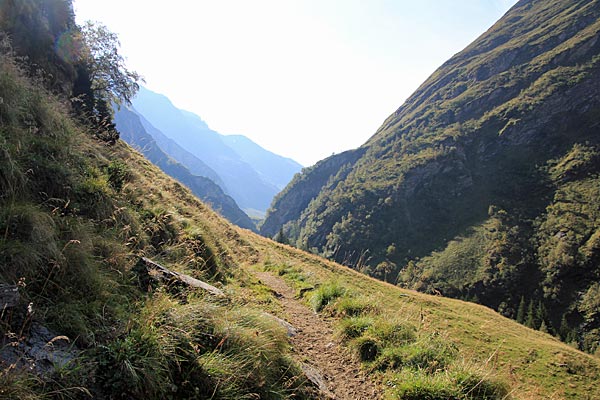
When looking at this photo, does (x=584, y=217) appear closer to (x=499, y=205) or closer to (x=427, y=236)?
(x=499, y=205)

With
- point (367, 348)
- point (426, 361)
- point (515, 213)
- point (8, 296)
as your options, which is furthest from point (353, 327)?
point (515, 213)

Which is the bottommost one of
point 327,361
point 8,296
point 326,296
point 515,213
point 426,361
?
point 327,361

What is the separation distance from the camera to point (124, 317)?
3621 mm

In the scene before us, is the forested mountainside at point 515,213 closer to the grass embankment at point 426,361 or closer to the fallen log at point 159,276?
the grass embankment at point 426,361

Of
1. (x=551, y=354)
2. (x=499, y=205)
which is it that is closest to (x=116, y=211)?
(x=551, y=354)

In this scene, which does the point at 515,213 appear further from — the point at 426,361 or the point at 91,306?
the point at 91,306

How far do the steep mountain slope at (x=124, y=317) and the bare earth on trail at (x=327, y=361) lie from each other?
2.4 inches

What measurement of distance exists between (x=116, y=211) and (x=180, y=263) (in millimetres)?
1802

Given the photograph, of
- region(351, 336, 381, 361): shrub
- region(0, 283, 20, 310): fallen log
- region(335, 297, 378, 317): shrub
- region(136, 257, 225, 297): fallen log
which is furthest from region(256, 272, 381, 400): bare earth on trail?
region(0, 283, 20, 310): fallen log

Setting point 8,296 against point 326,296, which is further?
point 326,296

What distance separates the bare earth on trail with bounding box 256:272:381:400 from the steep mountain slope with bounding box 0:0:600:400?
0.20ft

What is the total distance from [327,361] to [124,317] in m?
4.32

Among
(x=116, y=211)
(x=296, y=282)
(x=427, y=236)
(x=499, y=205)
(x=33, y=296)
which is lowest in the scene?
(x=296, y=282)

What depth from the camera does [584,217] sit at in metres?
133
